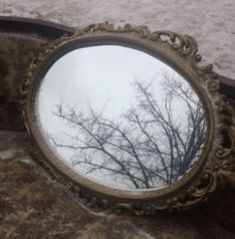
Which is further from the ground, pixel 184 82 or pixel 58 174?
pixel 184 82

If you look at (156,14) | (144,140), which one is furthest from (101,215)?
(156,14)

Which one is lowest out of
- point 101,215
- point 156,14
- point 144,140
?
point 101,215

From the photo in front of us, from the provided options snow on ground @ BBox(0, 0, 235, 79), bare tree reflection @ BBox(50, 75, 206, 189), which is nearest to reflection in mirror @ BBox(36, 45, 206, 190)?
bare tree reflection @ BBox(50, 75, 206, 189)

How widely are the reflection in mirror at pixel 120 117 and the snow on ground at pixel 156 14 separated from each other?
0.40 meters

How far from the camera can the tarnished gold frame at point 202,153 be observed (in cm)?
90

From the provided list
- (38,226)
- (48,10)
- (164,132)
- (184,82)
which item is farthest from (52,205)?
(48,10)

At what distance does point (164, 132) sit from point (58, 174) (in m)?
0.30

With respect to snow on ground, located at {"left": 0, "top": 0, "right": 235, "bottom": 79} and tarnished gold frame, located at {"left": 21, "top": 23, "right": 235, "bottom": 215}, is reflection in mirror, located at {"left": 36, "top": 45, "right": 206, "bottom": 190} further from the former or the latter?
snow on ground, located at {"left": 0, "top": 0, "right": 235, "bottom": 79}

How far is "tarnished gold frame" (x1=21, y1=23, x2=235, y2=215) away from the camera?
896 millimetres

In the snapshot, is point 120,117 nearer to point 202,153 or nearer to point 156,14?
point 202,153

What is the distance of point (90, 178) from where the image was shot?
3.42 ft

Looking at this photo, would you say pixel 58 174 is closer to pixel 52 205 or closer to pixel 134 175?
pixel 52 205

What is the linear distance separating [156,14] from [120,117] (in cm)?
63

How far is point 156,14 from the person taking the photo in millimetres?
1514
